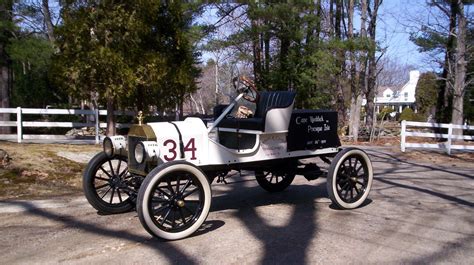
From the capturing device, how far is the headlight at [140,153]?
5516mm

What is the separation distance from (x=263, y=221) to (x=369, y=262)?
1.81m

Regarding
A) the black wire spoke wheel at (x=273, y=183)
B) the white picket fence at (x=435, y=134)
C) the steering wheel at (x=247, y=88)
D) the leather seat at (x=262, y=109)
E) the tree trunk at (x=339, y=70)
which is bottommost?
the black wire spoke wheel at (x=273, y=183)

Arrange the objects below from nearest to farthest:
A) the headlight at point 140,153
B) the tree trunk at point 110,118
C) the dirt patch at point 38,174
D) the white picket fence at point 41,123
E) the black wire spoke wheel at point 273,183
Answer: the headlight at point 140,153 → the black wire spoke wheel at point 273,183 → the dirt patch at point 38,174 → the tree trunk at point 110,118 → the white picket fence at point 41,123

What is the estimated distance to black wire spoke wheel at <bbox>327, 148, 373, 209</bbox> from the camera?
21.9ft

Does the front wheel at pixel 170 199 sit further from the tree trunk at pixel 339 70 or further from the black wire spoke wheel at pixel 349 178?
the tree trunk at pixel 339 70

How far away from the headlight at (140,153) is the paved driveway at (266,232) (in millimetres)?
867

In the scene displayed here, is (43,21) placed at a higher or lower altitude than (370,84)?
higher

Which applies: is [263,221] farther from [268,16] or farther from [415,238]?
[268,16]

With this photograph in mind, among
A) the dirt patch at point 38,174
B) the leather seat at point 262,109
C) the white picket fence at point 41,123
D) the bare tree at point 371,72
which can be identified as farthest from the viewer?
the bare tree at point 371,72

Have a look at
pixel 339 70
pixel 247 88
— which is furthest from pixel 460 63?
pixel 247 88

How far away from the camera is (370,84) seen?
24516mm

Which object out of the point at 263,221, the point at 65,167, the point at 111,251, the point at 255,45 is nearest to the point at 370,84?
the point at 255,45

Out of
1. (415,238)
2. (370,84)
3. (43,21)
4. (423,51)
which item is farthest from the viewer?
(43,21)

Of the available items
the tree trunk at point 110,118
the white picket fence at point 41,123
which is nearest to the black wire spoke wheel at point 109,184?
the tree trunk at point 110,118
